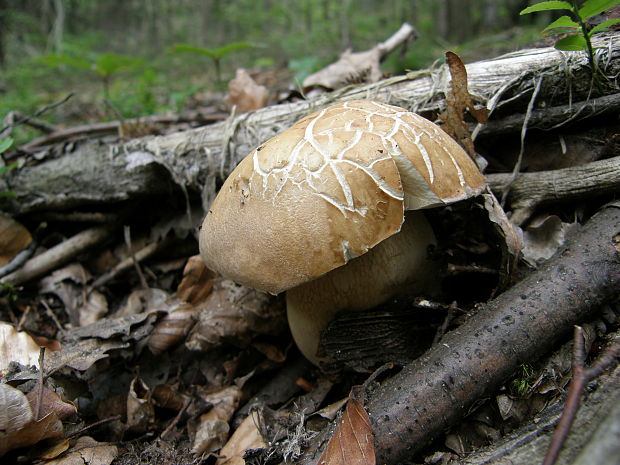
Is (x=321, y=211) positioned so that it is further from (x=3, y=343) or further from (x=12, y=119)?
(x=12, y=119)

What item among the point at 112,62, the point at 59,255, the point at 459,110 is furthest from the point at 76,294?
the point at 112,62

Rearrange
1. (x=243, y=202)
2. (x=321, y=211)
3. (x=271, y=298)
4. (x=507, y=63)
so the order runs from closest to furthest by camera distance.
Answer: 1. (x=321, y=211)
2. (x=243, y=202)
3. (x=507, y=63)
4. (x=271, y=298)

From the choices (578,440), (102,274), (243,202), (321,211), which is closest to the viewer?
(578,440)

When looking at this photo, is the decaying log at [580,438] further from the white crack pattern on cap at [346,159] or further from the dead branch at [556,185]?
the dead branch at [556,185]

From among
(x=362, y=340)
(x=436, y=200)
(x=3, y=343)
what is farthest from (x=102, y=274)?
(x=436, y=200)

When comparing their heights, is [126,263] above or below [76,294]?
above

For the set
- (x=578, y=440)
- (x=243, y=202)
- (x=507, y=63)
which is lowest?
(x=578, y=440)

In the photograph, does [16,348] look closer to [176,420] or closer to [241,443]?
[176,420]
